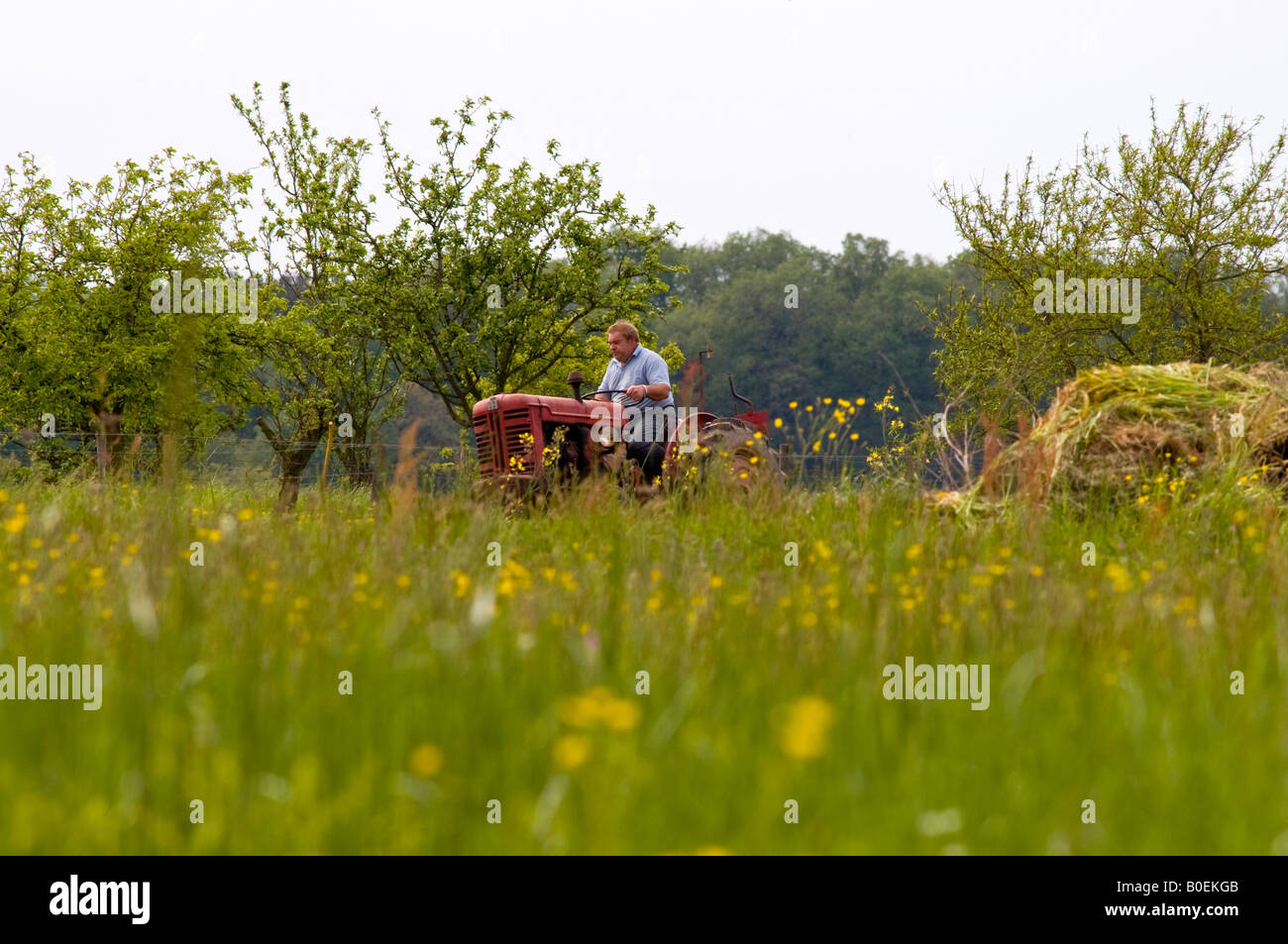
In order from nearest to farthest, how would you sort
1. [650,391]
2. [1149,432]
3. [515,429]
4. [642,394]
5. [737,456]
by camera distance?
[1149,432], [642,394], [650,391], [737,456], [515,429]

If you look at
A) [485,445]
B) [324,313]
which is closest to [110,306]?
[324,313]

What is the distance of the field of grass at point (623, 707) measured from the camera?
Answer: 2.32 metres

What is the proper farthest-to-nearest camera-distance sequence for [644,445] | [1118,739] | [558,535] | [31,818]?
[644,445], [558,535], [1118,739], [31,818]

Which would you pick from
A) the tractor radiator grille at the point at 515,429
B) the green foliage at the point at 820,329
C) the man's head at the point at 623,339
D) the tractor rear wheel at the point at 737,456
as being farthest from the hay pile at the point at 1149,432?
the green foliage at the point at 820,329

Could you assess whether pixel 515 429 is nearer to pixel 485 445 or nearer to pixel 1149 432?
pixel 485 445

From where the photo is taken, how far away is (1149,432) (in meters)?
7.66

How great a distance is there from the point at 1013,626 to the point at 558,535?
113 inches

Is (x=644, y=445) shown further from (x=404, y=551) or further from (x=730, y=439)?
(x=404, y=551)

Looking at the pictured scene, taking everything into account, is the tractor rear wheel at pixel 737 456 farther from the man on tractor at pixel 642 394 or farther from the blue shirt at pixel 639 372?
the blue shirt at pixel 639 372

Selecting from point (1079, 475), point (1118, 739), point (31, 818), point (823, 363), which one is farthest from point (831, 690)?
point (823, 363)

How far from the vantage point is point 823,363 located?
251ft

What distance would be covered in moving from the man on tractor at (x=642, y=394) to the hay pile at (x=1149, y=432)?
8.03ft

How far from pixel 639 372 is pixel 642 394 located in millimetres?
881

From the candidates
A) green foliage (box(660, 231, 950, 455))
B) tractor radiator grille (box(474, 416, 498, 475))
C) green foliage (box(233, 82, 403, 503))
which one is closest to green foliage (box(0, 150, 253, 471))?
green foliage (box(233, 82, 403, 503))
